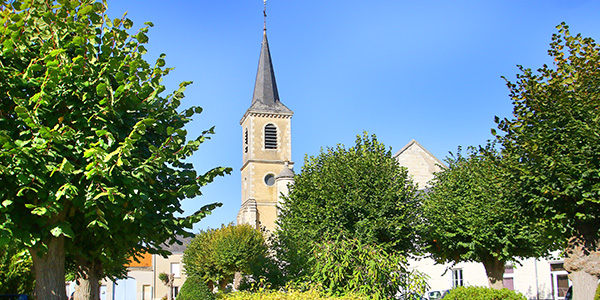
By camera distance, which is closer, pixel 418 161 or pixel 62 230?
pixel 62 230

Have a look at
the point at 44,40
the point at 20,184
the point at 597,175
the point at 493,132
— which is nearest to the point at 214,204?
the point at 20,184

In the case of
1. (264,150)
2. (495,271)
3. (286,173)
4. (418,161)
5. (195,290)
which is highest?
(264,150)

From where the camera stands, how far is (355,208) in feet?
57.2

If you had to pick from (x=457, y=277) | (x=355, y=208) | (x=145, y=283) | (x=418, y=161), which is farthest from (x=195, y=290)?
(x=145, y=283)

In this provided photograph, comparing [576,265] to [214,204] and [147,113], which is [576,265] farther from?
[147,113]

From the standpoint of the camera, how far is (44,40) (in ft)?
26.3

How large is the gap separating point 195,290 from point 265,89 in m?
32.5

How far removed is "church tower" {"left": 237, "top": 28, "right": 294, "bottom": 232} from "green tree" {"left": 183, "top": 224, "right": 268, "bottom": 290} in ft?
69.2

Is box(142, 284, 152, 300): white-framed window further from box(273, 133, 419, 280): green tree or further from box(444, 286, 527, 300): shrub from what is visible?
box(444, 286, 527, 300): shrub

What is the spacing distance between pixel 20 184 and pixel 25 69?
185cm

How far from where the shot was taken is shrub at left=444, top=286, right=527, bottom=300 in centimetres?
1333

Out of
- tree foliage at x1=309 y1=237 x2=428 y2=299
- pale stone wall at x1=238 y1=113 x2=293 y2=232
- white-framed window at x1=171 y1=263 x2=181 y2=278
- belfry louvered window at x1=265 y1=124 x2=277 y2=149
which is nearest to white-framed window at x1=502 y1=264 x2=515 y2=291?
tree foliage at x1=309 y1=237 x2=428 y2=299

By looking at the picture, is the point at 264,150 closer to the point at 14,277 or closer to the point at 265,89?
the point at 265,89

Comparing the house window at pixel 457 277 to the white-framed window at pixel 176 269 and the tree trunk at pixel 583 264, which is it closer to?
the tree trunk at pixel 583 264
